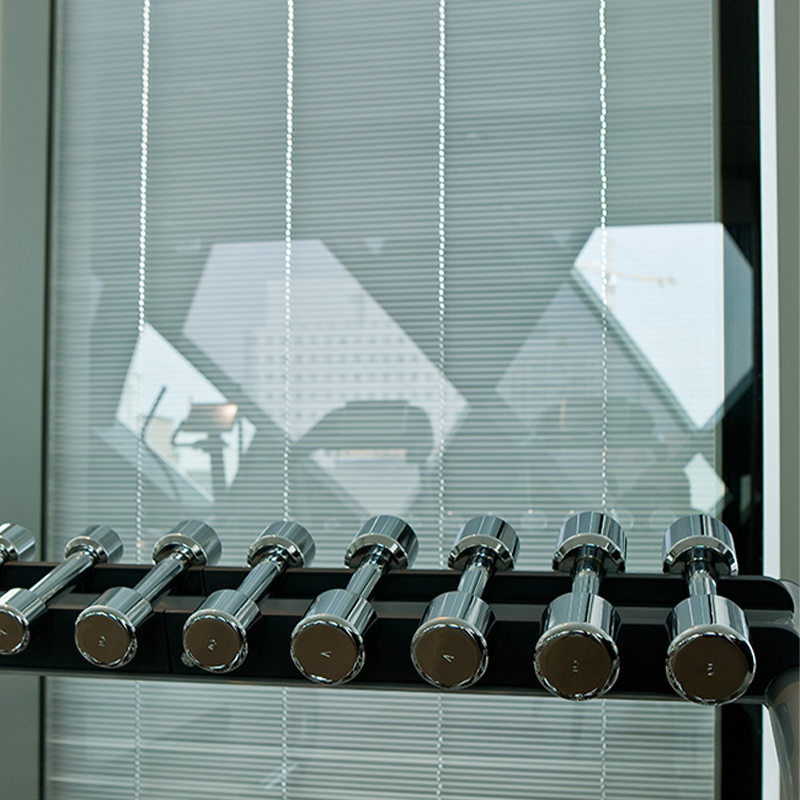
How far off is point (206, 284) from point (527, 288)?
47cm

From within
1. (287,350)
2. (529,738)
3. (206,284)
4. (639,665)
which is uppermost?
(206,284)

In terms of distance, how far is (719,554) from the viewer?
2.37ft

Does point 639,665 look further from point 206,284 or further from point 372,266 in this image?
point 206,284

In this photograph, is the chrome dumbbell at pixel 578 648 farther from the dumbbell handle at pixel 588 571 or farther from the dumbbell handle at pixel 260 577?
the dumbbell handle at pixel 260 577

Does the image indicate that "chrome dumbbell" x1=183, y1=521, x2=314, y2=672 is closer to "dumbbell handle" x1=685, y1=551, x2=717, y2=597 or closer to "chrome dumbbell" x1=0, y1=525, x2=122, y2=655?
"chrome dumbbell" x1=0, y1=525, x2=122, y2=655

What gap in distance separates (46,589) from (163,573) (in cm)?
9

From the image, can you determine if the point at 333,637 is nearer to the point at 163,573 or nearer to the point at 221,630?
the point at 221,630

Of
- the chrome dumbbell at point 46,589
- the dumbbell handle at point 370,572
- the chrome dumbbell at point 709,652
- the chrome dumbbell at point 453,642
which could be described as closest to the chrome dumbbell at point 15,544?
the chrome dumbbell at point 46,589

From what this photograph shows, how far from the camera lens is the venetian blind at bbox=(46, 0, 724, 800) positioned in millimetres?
1178

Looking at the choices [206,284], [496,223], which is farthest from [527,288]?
[206,284]

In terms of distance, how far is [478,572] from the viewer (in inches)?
27.5

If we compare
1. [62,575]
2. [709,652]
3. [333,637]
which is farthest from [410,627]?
[62,575]

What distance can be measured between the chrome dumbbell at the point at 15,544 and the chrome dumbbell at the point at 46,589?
5cm

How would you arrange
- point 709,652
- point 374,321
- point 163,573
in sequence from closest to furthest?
point 709,652, point 163,573, point 374,321
